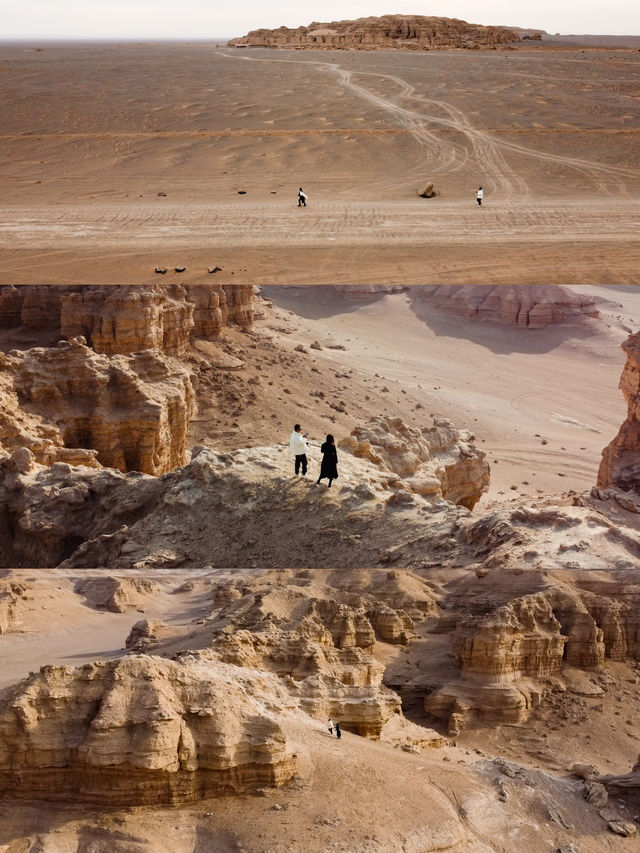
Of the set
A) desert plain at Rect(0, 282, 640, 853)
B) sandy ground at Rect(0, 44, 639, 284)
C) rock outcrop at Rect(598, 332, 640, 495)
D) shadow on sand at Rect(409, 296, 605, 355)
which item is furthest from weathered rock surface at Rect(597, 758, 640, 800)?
sandy ground at Rect(0, 44, 639, 284)

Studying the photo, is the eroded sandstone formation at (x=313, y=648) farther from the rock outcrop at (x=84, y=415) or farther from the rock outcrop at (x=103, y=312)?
the rock outcrop at (x=103, y=312)

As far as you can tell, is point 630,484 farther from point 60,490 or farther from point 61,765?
point 61,765

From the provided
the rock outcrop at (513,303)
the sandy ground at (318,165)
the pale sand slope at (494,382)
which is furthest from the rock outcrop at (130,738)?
the sandy ground at (318,165)

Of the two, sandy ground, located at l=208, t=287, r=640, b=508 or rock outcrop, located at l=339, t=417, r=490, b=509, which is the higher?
sandy ground, located at l=208, t=287, r=640, b=508

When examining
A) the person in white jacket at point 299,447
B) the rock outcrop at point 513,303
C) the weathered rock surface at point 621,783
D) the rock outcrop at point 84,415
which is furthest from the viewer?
the rock outcrop at point 84,415

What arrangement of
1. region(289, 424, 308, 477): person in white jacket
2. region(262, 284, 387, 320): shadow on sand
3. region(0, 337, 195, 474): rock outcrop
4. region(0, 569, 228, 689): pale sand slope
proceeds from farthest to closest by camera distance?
1. region(262, 284, 387, 320): shadow on sand
2. region(0, 337, 195, 474): rock outcrop
3. region(289, 424, 308, 477): person in white jacket
4. region(0, 569, 228, 689): pale sand slope

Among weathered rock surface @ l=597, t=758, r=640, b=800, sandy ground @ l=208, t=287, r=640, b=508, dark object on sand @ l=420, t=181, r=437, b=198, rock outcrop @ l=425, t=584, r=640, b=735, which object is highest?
dark object on sand @ l=420, t=181, r=437, b=198

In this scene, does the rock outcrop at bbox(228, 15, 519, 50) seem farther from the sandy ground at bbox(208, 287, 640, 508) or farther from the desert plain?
the sandy ground at bbox(208, 287, 640, 508)

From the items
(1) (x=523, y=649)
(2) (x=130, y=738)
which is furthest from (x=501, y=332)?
(2) (x=130, y=738)
